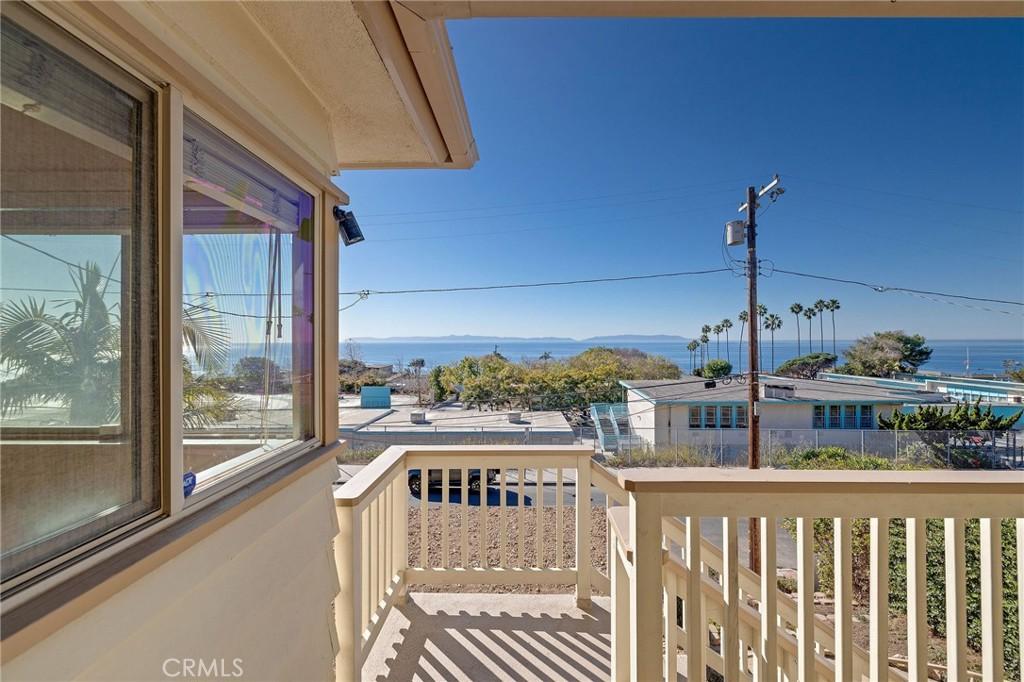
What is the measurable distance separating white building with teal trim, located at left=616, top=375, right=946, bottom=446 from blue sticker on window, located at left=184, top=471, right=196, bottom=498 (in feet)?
36.5

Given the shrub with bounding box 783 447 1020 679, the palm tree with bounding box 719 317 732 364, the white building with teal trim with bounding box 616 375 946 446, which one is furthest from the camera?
the palm tree with bounding box 719 317 732 364

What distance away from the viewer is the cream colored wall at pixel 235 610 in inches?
26.1

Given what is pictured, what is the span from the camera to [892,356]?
16.9 metres

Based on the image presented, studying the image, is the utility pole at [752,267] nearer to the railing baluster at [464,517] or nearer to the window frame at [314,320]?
the railing baluster at [464,517]

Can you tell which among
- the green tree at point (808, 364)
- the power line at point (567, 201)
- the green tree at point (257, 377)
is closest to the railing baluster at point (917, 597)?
the green tree at point (257, 377)

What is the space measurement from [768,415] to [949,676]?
40.3 feet

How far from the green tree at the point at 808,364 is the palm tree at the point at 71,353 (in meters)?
21.0

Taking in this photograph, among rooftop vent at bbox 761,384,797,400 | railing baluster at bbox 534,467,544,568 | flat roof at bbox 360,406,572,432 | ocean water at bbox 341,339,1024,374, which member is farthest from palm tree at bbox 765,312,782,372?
railing baluster at bbox 534,467,544,568

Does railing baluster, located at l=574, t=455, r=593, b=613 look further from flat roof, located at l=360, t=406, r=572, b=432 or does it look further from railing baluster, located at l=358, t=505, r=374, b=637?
flat roof, located at l=360, t=406, r=572, b=432

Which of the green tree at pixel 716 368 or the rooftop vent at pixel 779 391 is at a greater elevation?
the green tree at pixel 716 368

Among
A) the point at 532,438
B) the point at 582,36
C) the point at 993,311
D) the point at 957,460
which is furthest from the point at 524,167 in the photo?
the point at 993,311

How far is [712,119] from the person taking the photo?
10172 mm

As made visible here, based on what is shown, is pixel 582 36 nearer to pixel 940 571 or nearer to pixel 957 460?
pixel 940 571

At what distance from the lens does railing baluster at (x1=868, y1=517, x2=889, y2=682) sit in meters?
1.20
